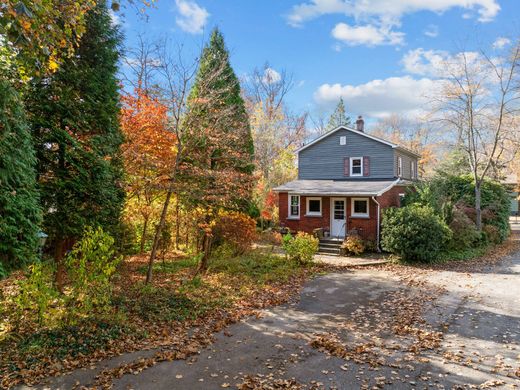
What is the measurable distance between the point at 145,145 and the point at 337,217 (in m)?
11.2

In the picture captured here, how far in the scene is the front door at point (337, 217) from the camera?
729 inches

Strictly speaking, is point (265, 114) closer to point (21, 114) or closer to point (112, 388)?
point (21, 114)

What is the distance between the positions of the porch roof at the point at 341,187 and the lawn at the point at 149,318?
6.86 meters

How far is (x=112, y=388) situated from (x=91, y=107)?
6.31m

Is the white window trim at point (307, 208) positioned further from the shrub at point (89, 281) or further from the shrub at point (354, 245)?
the shrub at point (89, 281)

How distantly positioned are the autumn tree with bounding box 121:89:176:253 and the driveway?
552 centimetres

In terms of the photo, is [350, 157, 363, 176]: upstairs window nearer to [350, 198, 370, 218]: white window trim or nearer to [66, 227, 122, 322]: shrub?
[350, 198, 370, 218]: white window trim

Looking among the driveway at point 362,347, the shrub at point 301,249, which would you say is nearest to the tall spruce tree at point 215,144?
the shrub at point 301,249

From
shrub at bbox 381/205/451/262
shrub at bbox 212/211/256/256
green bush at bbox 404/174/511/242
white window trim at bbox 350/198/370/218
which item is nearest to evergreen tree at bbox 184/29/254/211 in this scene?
shrub at bbox 212/211/256/256

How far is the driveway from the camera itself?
4754 mm

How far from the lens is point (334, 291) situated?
1009 centimetres

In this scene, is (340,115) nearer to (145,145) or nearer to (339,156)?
(339,156)

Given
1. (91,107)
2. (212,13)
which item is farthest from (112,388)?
(212,13)

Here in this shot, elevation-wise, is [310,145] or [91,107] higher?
[310,145]
